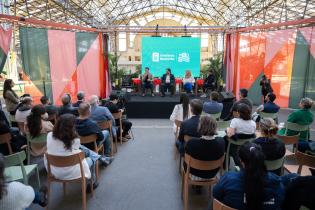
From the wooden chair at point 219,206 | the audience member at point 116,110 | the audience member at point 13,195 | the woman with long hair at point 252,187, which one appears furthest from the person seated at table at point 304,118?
the audience member at point 13,195

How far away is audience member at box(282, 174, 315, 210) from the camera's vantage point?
67.3 inches

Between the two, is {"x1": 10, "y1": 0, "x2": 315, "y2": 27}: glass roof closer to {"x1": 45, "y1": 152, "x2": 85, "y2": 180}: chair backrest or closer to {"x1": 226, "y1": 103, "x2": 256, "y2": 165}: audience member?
{"x1": 226, "y1": 103, "x2": 256, "y2": 165}: audience member

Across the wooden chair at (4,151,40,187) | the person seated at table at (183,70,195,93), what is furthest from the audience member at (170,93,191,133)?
the person seated at table at (183,70,195,93)

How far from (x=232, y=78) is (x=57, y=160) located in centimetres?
734

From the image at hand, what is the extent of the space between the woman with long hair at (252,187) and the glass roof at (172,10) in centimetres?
1253

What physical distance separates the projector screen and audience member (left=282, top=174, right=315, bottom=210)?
9.41m

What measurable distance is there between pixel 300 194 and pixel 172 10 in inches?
987

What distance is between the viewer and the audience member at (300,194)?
5.61ft

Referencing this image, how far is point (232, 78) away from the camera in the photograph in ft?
29.1

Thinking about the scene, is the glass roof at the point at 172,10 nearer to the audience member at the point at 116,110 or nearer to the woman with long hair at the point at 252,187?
the audience member at the point at 116,110

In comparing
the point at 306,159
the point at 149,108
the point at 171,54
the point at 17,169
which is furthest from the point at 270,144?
the point at 171,54

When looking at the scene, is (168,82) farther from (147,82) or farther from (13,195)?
(13,195)

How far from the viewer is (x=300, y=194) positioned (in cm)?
176

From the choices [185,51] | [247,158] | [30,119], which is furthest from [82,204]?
[185,51]
